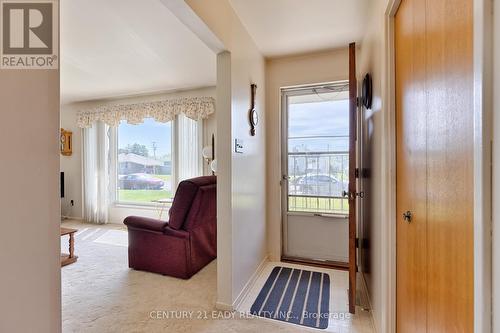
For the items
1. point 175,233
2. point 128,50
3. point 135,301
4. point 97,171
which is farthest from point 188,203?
point 97,171

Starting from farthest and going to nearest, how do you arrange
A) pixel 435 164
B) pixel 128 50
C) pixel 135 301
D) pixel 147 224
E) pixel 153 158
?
1. pixel 153 158
2. pixel 128 50
3. pixel 147 224
4. pixel 135 301
5. pixel 435 164

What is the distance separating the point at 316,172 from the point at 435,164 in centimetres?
211

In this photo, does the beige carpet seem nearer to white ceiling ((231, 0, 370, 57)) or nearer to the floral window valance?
the floral window valance

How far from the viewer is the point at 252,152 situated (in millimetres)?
2443

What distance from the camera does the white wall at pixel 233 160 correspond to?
189 centimetres

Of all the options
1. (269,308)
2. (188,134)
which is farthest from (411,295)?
(188,134)

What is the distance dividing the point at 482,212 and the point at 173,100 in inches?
166

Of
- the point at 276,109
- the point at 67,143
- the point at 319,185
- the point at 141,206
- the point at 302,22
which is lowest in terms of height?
the point at 141,206

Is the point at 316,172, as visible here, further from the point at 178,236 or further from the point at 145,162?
the point at 145,162

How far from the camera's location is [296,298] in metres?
2.12

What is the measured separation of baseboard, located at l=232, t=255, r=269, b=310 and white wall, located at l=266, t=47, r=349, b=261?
0.25 m

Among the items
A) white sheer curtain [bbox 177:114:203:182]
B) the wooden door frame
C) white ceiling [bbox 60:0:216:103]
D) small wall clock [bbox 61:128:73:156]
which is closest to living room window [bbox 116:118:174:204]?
white sheer curtain [bbox 177:114:203:182]

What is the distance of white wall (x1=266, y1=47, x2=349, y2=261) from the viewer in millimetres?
2775

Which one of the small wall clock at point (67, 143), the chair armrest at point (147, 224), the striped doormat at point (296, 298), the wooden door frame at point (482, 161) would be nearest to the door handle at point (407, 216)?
the wooden door frame at point (482, 161)
